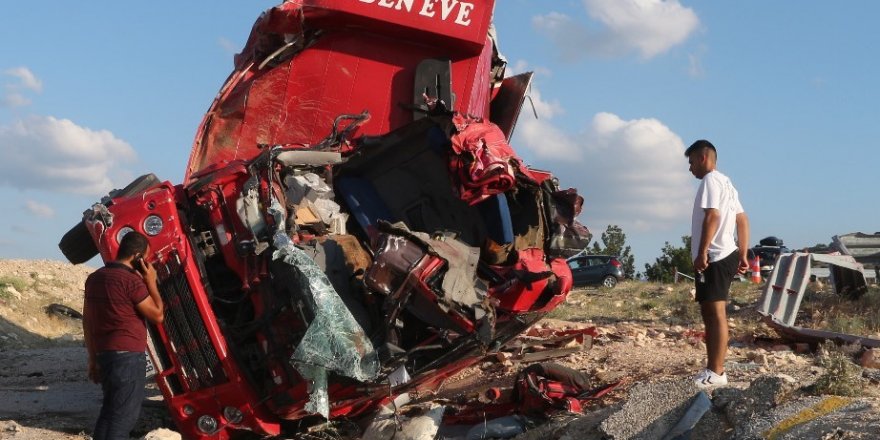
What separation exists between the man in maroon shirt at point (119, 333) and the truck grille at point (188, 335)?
0.27m

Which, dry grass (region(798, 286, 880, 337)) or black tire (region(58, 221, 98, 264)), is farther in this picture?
dry grass (region(798, 286, 880, 337))

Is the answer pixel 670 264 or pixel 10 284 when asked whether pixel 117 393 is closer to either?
pixel 10 284

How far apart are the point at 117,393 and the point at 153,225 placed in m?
1.01

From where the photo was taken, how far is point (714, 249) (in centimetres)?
570

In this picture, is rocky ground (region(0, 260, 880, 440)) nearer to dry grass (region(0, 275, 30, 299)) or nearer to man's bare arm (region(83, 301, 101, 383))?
man's bare arm (region(83, 301, 101, 383))

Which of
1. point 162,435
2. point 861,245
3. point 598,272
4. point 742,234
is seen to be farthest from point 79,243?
point 598,272

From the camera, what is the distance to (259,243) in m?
5.61

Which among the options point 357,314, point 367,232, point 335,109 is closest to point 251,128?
point 335,109

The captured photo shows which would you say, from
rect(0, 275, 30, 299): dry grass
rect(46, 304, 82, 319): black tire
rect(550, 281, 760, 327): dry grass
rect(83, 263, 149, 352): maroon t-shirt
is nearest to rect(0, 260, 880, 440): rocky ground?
rect(550, 281, 760, 327): dry grass

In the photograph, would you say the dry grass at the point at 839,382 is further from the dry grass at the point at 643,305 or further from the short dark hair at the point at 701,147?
the dry grass at the point at 643,305

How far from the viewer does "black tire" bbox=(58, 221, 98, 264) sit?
6066 millimetres

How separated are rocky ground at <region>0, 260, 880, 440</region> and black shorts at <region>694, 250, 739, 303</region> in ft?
1.71

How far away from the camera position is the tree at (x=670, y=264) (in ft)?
84.0

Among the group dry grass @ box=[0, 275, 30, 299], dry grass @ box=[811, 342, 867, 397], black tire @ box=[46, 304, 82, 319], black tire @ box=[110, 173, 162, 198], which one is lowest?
dry grass @ box=[811, 342, 867, 397]
